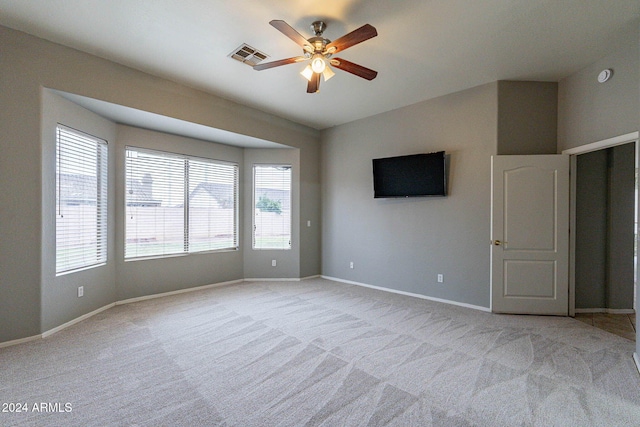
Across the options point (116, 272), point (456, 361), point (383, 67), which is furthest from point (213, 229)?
point (456, 361)

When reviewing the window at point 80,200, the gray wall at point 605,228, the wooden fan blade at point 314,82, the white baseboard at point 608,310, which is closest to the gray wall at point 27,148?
the window at point 80,200

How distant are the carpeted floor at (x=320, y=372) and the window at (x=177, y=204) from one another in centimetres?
128

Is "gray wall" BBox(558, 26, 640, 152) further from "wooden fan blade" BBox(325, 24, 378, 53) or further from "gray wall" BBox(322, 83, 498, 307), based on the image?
"wooden fan blade" BBox(325, 24, 378, 53)

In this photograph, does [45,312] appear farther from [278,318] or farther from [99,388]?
[278,318]

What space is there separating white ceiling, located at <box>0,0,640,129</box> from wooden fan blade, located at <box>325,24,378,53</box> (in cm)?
34

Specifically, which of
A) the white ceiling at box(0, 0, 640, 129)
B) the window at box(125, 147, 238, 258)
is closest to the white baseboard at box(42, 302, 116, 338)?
the window at box(125, 147, 238, 258)

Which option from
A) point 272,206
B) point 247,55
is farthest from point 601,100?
point 272,206

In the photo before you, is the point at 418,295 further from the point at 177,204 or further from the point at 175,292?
the point at 177,204

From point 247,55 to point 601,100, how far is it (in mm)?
4061

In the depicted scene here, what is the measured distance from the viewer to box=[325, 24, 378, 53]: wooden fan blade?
7.02ft

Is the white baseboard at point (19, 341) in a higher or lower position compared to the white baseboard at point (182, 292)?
higher

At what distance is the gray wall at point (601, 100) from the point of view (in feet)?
9.24

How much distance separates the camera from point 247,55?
3.16m

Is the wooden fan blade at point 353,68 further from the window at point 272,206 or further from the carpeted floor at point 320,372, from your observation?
the window at point 272,206
